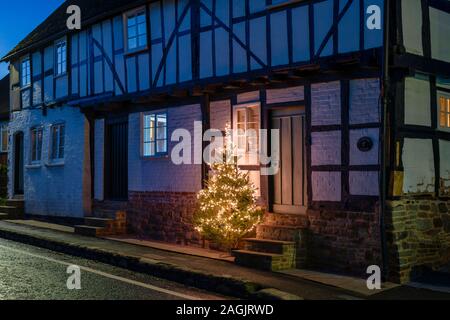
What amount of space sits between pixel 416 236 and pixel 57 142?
40.4ft

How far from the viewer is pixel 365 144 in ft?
31.2

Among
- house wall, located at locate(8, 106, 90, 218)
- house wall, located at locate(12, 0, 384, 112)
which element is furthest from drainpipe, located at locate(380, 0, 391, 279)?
house wall, located at locate(8, 106, 90, 218)

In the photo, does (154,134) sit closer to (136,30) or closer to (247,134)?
(136,30)

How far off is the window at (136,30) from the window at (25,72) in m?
6.58

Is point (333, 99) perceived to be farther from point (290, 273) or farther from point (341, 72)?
point (290, 273)

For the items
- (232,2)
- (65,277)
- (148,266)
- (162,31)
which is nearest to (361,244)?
(148,266)

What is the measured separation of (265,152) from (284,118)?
81cm

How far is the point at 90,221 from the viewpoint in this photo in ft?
48.8

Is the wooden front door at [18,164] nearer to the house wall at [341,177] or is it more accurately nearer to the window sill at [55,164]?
the window sill at [55,164]

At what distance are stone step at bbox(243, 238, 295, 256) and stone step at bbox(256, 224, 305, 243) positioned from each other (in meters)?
0.17

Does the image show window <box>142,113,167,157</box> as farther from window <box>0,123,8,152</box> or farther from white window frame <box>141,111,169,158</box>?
window <box>0,123,8,152</box>

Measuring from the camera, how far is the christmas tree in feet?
35.8

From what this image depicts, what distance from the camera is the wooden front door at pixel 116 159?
50.5 feet

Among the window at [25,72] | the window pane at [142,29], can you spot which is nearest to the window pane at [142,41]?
the window pane at [142,29]
